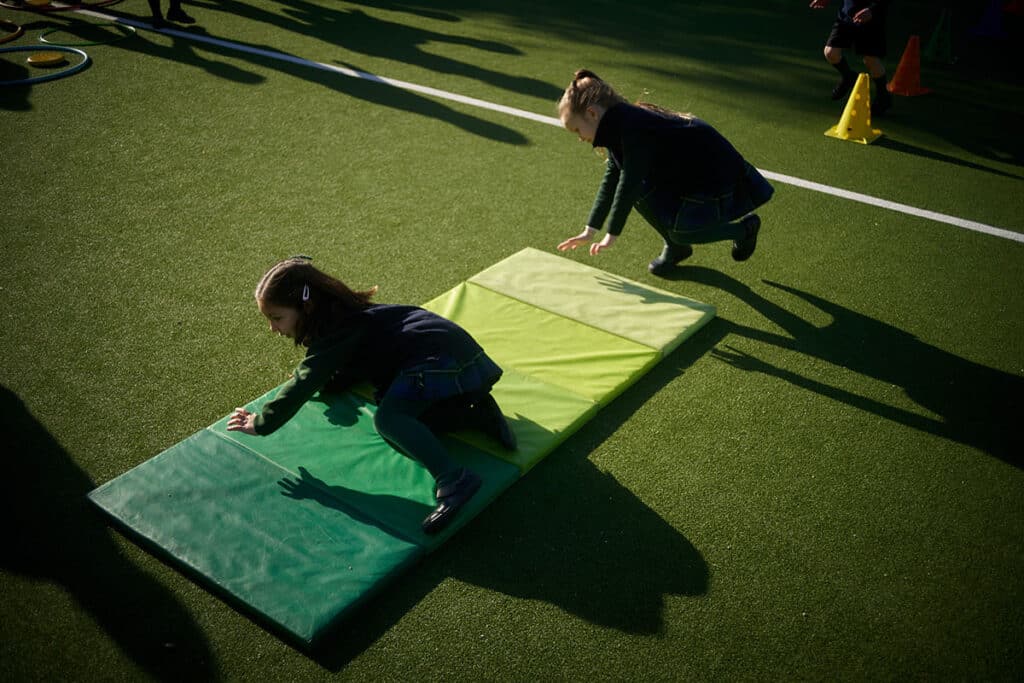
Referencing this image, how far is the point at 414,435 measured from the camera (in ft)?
10.5

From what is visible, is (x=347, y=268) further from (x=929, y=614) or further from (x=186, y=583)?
(x=929, y=614)

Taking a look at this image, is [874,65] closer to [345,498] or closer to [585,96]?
[585,96]

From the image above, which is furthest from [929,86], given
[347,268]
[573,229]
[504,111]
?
[347,268]

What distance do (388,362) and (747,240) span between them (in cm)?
251

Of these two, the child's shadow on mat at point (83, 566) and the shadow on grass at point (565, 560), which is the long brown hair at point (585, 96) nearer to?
the shadow on grass at point (565, 560)

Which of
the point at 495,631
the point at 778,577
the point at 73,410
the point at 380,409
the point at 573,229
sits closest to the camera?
the point at 495,631

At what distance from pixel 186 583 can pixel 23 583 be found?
60 centimetres

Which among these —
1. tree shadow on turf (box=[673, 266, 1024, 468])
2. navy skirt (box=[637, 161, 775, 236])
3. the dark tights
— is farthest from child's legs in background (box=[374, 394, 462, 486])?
navy skirt (box=[637, 161, 775, 236])

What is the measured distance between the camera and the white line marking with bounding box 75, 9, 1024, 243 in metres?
5.81

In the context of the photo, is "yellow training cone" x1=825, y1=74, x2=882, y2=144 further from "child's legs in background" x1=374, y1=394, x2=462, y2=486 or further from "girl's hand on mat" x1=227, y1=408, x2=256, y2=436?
"girl's hand on mat" x1=227, y1=408, x2=256, y2=436

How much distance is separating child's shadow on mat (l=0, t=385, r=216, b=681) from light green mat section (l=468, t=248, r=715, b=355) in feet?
7.66

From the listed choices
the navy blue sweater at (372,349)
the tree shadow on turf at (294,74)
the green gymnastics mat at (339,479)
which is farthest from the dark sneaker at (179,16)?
the navy blue sweater at (372,349)

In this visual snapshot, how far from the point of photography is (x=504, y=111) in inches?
297

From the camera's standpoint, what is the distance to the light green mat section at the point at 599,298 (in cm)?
434
